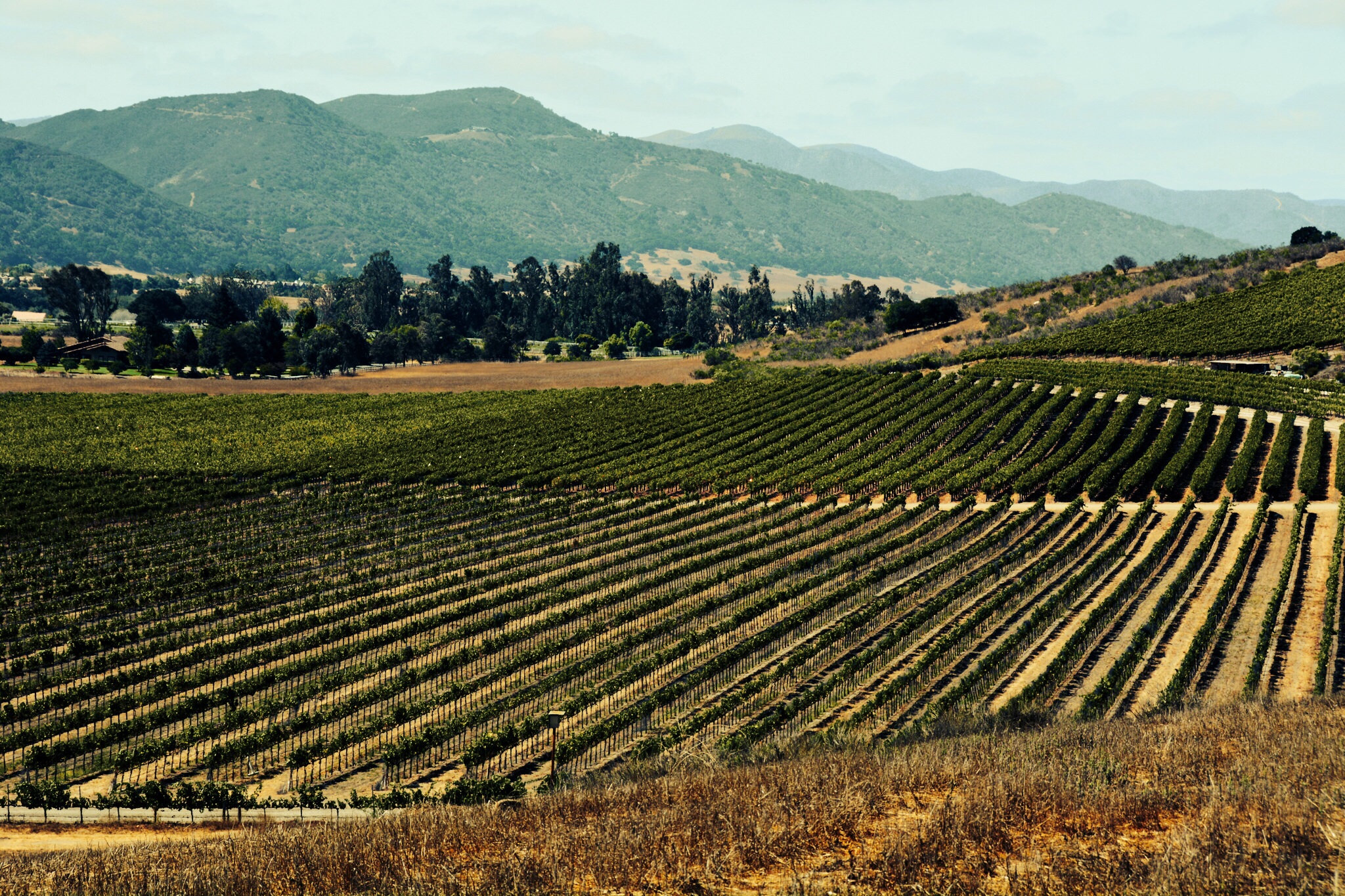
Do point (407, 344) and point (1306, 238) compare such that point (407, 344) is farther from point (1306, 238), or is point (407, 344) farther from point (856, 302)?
point (1306, 238)

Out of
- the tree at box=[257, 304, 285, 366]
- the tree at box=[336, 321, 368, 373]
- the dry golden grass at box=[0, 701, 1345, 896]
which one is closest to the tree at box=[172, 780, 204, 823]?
the dry golden grass at box=[0, 701, 1345, 896]

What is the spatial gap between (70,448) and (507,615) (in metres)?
56.6

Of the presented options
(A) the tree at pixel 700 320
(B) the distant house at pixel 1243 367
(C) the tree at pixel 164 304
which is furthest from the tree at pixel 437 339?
(B) the distant house at pixel 1243 367

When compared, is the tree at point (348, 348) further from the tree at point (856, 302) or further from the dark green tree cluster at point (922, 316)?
the tree at point (856, 302)

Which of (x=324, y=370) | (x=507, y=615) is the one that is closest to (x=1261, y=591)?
(x=507, y=615)

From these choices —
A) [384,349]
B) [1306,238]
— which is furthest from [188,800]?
[1306,238]

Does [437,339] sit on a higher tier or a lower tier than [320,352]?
higher

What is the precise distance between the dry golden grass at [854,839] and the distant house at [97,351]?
136 metres

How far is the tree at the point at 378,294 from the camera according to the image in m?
192

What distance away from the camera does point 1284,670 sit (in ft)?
105

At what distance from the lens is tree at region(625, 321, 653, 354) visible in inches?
6964

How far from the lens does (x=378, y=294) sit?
7559 inches

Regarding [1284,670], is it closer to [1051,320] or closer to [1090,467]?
[1090,467]

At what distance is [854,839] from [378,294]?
190 m
